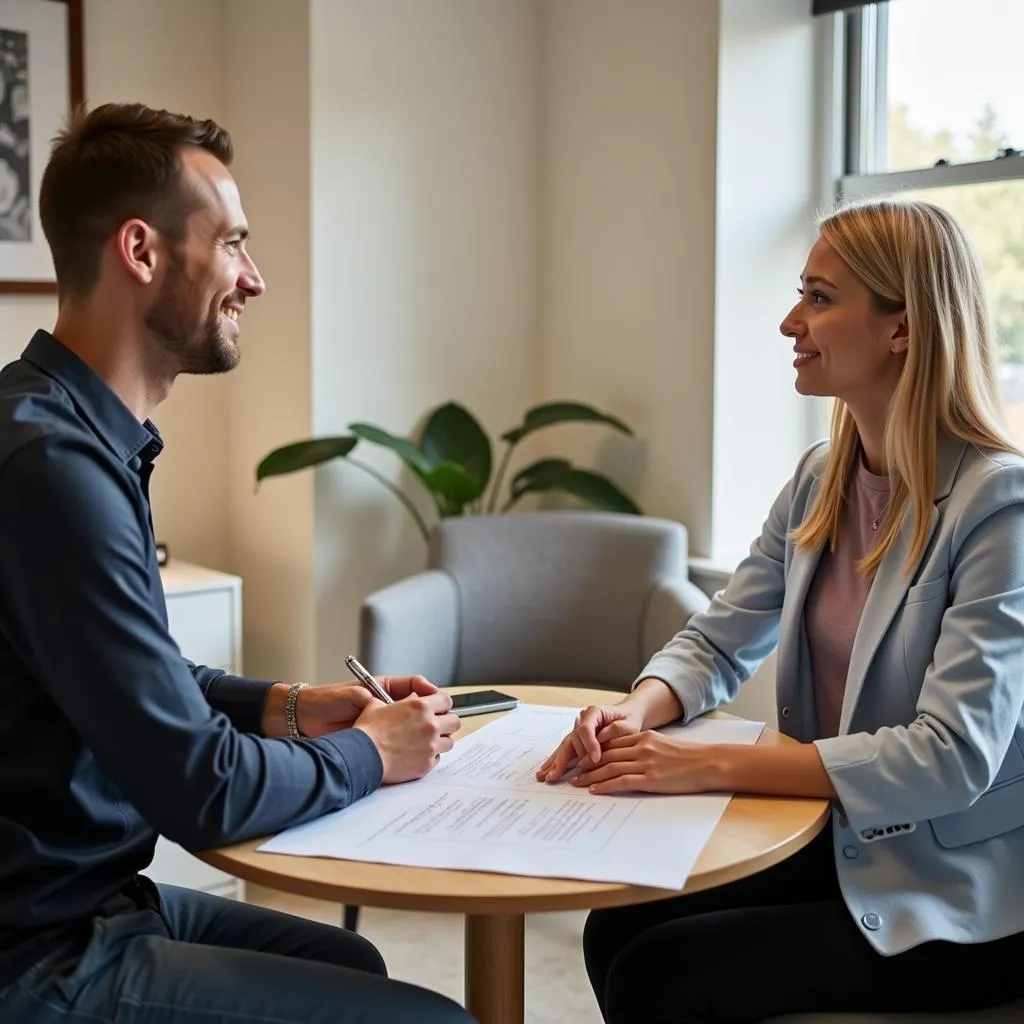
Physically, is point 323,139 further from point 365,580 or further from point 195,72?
point 365,580

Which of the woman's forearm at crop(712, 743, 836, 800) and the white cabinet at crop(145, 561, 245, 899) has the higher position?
the woman's forearm at crop(712, 743, 836, 800)

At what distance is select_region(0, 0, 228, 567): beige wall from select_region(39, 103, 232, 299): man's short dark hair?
69.7 inches

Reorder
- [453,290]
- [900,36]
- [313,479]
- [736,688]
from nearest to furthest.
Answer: [736,688] → [900,36] → [313,479] → [453,290]

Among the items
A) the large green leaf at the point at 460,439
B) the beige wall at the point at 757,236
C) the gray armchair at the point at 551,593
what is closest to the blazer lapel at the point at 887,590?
the gray armchair at the point at 551,593

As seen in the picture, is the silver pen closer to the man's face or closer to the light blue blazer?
the man's face

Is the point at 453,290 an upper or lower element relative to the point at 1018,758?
upper

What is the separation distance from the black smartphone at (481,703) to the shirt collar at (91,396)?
24.1 inches

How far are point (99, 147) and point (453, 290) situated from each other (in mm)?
1994

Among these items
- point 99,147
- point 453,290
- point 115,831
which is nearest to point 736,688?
point 115,831

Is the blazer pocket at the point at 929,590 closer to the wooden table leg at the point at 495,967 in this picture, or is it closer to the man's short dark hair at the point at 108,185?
the wooden table leg at the point at 495,967

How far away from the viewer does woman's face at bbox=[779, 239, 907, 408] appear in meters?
1.80

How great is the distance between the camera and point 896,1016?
4.91 ft

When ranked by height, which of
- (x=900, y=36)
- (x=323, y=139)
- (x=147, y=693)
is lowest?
(x=147, y=693)

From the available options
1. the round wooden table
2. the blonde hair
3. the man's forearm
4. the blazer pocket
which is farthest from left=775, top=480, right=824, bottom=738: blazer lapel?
the man's forearm
